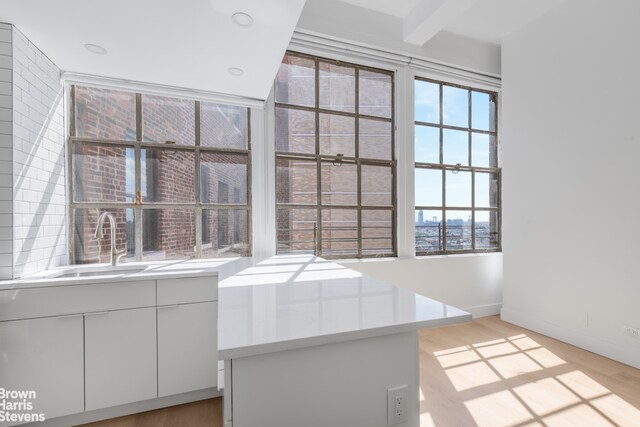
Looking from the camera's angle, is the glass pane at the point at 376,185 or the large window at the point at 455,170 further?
the large window at the point at 455,170

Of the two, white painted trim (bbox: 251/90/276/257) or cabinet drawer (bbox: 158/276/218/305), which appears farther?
white painted trim (bbox: 251/90/276/257)

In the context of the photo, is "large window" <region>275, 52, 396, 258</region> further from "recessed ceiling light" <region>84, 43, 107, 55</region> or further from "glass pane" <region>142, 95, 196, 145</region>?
"recessed ceiling light" <region>84, 43, 107, 55</region>

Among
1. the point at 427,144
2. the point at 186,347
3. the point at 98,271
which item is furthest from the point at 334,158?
the point at 98,271

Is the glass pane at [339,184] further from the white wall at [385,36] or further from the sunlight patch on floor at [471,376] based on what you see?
the sunlight patch on floor at [471,376]

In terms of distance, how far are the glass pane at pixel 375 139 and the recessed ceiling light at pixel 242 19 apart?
69.2 inches

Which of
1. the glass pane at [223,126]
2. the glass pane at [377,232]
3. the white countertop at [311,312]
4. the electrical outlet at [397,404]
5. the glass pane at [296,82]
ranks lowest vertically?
the electrical outlet at [397,404]

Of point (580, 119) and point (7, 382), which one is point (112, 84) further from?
point (580, 119)

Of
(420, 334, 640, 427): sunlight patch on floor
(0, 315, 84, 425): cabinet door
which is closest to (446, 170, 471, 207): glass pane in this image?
(420, 334, 640, 427): sunlight patch on floor

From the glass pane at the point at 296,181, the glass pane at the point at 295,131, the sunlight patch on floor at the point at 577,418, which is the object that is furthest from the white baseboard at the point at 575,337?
the glass pane at the point at 295,131

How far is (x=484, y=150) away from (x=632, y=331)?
7.70 ft

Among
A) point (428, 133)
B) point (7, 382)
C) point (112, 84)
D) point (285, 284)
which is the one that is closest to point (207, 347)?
point (285, 284)

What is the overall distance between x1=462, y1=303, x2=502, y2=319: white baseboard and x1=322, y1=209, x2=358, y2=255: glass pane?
68.0 inches

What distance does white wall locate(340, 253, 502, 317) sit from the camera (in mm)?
3113

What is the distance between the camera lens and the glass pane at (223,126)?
2648 millimetres
